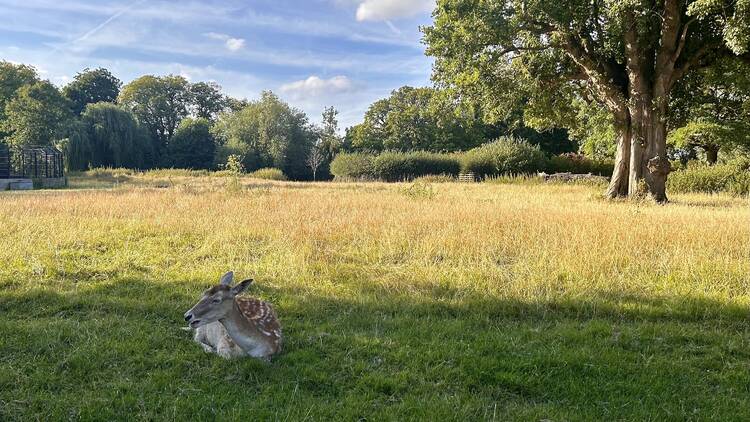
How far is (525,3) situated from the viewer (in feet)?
50.4

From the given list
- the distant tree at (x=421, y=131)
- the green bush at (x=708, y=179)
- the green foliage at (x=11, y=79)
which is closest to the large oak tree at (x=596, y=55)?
the green bush at (x=708, y=179)

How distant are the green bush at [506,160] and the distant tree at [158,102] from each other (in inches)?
1803

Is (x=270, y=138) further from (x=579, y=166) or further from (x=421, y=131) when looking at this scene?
(x=579, y=166)

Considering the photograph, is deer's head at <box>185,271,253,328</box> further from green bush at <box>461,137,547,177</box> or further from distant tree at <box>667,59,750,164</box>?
green bush at <box>461,137,547,177</box>

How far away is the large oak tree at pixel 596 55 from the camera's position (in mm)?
15773

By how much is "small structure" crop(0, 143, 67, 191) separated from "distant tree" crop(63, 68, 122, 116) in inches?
1707

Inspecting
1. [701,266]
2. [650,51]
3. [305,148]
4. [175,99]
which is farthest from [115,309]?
[175,99]

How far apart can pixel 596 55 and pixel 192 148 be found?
182ft

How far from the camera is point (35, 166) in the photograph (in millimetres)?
34594

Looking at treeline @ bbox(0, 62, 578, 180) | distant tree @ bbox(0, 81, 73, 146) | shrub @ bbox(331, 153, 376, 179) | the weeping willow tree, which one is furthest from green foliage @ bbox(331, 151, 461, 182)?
distant tree @ bbox(0, 81, 73, 146)

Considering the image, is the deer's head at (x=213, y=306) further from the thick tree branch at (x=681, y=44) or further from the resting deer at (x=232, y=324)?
the thick tree branch at (x=681, y=44)

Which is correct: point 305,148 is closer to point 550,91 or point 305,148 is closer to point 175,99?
point 175,99

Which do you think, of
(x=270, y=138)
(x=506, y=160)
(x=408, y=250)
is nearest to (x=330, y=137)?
(x=270, y=138)

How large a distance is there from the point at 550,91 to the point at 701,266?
1413 cm
